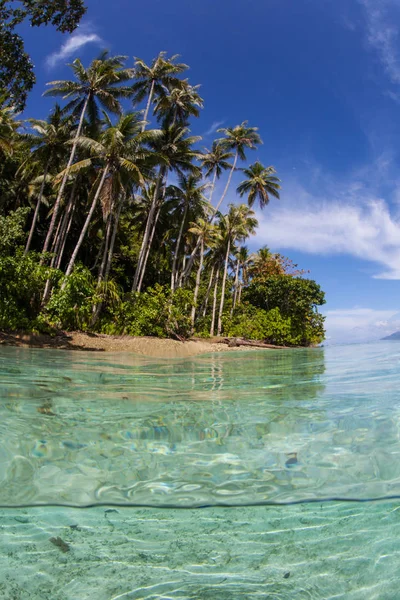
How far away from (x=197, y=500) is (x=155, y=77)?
2945 cm

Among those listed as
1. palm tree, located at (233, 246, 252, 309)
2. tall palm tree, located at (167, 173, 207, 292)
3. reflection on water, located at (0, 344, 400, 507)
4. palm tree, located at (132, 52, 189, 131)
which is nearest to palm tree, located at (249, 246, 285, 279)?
palm tree, located at (233, 246, 252, 309)

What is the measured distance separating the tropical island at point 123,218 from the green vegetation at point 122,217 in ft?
0.28

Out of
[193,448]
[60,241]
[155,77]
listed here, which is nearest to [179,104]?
[155,77]

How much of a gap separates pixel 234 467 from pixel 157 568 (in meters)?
1.09

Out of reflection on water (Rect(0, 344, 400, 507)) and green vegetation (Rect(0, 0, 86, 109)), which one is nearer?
reflection on water (Rect(0, 344, 400, 507))

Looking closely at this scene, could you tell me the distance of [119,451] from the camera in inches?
115

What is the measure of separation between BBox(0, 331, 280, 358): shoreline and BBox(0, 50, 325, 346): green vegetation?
2.39 feet

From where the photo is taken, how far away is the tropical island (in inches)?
665

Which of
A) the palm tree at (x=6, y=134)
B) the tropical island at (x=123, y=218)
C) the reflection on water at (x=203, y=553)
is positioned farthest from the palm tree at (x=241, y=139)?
the reflection on water at (x=203, y=553)

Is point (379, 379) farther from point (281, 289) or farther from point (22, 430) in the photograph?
point (281, 289)

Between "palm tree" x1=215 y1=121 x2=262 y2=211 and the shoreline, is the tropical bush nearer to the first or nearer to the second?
the shoreline

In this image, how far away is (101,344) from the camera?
656 inches

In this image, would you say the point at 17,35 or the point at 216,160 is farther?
the point at 216,160

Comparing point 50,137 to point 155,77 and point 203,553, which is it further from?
point 203,553
